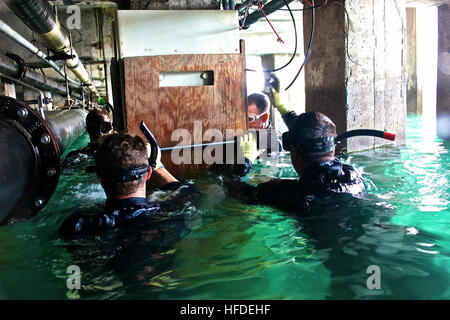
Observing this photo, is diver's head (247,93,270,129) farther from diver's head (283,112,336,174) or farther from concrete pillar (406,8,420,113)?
concrete pillar (406,8,420,113)

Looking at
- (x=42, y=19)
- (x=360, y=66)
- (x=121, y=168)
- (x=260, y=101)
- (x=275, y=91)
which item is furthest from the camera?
(x=360, y=66)

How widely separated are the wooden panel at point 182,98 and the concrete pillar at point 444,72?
212 inches

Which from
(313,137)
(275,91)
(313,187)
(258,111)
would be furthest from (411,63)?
(313,187)

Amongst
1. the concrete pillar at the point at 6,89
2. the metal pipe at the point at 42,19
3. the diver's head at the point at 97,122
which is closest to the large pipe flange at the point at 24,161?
the metal pipe at the point at 42,19

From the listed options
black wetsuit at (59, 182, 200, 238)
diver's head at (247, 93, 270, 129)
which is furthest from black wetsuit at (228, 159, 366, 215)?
diver's head at (247, 93, 270, 129)

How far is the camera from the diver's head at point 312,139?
A: 2801mm

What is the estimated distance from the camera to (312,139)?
9.16ft

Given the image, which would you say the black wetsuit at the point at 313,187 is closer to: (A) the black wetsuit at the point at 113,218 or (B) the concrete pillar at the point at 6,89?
(A) the black wetsuit at the point at 113,218

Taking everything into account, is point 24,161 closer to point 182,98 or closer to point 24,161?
point 24,161

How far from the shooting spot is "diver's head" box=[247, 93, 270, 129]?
15.6 feet

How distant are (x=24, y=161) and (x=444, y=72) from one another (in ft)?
25.7

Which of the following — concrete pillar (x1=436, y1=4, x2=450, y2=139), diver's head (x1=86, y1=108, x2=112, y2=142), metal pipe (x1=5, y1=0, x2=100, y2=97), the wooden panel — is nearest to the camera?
metal pipe (x1=5, y1=0, x2=100, y2=97)

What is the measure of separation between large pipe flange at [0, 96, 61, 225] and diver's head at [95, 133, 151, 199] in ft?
0.99

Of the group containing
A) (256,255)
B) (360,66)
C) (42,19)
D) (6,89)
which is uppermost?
(42,19)
